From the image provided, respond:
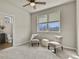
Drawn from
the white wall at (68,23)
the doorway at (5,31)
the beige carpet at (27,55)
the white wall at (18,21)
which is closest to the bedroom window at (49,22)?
the white wall at (68,23)

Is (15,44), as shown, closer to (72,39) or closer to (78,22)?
(72,39)

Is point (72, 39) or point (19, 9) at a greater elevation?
point (19, 9)

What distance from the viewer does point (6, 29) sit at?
27.1 ft

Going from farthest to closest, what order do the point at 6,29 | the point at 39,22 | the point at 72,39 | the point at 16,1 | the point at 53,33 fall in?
1. the point at 6,29
2. the point at 39,22
3. the point at 53,33
4. the point at 16,1
5. the point at 72,39

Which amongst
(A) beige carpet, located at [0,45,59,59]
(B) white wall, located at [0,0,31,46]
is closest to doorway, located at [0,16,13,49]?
(B) white wall, located at [0,0,31,46]

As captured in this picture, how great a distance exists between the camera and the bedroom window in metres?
5.46

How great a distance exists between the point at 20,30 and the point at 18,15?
1058 millimetres

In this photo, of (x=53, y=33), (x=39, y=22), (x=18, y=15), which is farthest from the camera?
(x=39, y=22)

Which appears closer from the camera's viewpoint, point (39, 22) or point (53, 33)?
point (53, 33)

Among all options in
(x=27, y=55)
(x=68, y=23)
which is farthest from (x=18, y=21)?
(x=68, y=23)

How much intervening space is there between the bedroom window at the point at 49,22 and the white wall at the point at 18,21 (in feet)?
3.13

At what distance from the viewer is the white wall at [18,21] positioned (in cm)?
522

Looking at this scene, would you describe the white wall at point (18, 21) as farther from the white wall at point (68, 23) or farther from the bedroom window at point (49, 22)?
the white wall at point (68, 23)

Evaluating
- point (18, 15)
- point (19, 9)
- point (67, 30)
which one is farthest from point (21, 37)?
point (67, 30)
